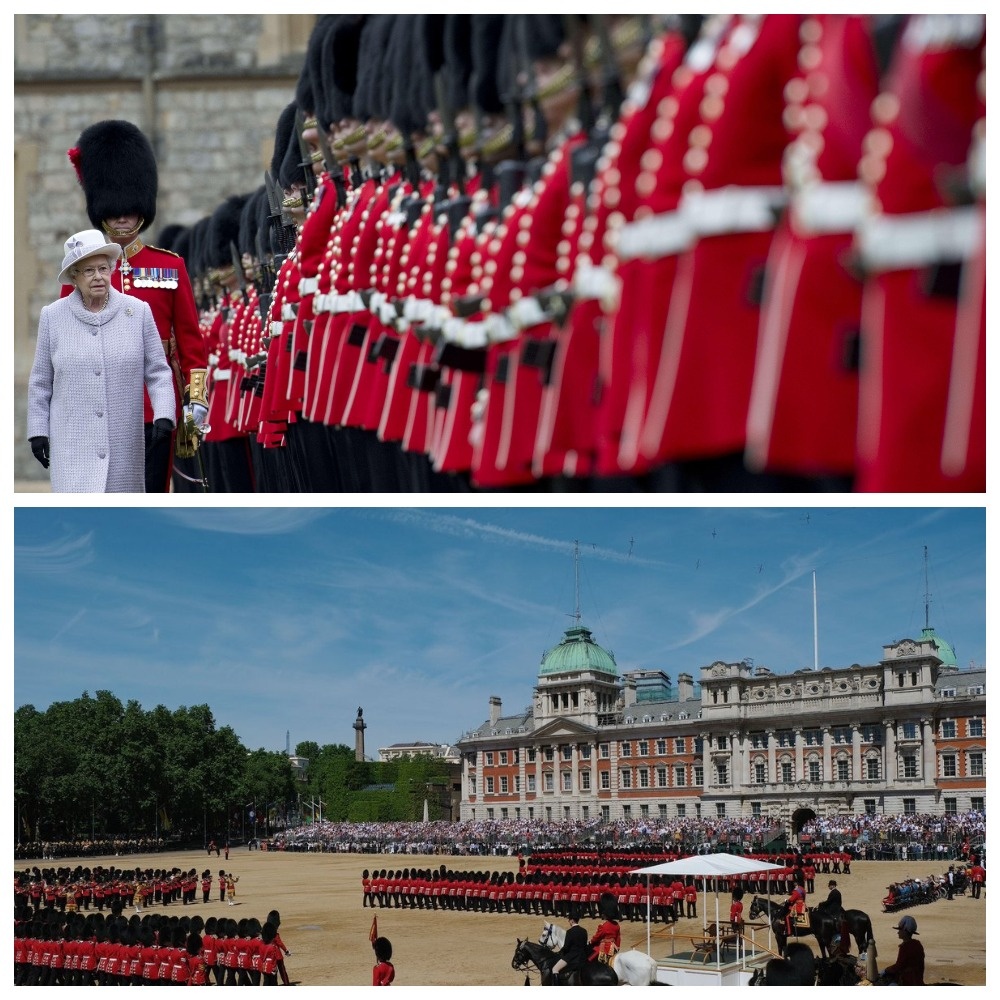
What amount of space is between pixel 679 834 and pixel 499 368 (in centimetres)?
316

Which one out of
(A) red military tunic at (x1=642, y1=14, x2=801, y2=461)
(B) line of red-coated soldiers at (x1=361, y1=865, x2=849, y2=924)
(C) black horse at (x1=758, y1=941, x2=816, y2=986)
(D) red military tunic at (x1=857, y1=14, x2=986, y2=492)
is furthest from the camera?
(B) line of red-coated soldiers at (x1=361, y1=865, x2=849, y2=924)

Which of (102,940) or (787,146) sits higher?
(787,146)

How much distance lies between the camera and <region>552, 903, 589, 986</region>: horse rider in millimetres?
6570

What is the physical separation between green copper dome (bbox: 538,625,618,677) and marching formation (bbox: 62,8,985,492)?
1.04m

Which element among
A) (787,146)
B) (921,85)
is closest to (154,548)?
(787,146)

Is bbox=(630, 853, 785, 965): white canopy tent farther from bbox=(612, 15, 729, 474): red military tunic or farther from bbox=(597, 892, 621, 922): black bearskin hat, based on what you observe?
bbox=(612, 15, 729, 474): red military tunic

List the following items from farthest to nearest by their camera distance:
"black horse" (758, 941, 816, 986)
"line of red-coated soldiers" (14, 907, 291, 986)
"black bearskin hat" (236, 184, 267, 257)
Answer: "black bearskin hat" (236, 184, 267, 257) < "line of red-coated soldiers" (14, 907, 291, 986) < "black horse" (758, 941, 816, 986)

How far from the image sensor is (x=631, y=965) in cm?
681

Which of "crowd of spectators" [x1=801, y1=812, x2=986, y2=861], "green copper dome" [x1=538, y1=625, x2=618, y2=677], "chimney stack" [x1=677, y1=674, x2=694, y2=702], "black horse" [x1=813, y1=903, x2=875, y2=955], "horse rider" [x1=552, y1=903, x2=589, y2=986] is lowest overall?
"horse rider" [x1=552, y1=903, x2=589, y2=986]

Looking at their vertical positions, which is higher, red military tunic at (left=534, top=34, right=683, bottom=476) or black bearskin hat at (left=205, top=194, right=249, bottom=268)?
black bearskin hat at (left=205, top=194, right=249, bottom=268)

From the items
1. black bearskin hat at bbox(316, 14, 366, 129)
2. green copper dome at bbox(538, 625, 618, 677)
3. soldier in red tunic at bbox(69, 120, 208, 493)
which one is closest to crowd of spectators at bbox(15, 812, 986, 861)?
green copper dome at bbox(538, 625, 618, 677)

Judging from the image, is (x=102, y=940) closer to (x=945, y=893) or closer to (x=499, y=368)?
(x=945, y=893)

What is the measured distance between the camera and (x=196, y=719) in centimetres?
709

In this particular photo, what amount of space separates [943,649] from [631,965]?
5.90 feet
